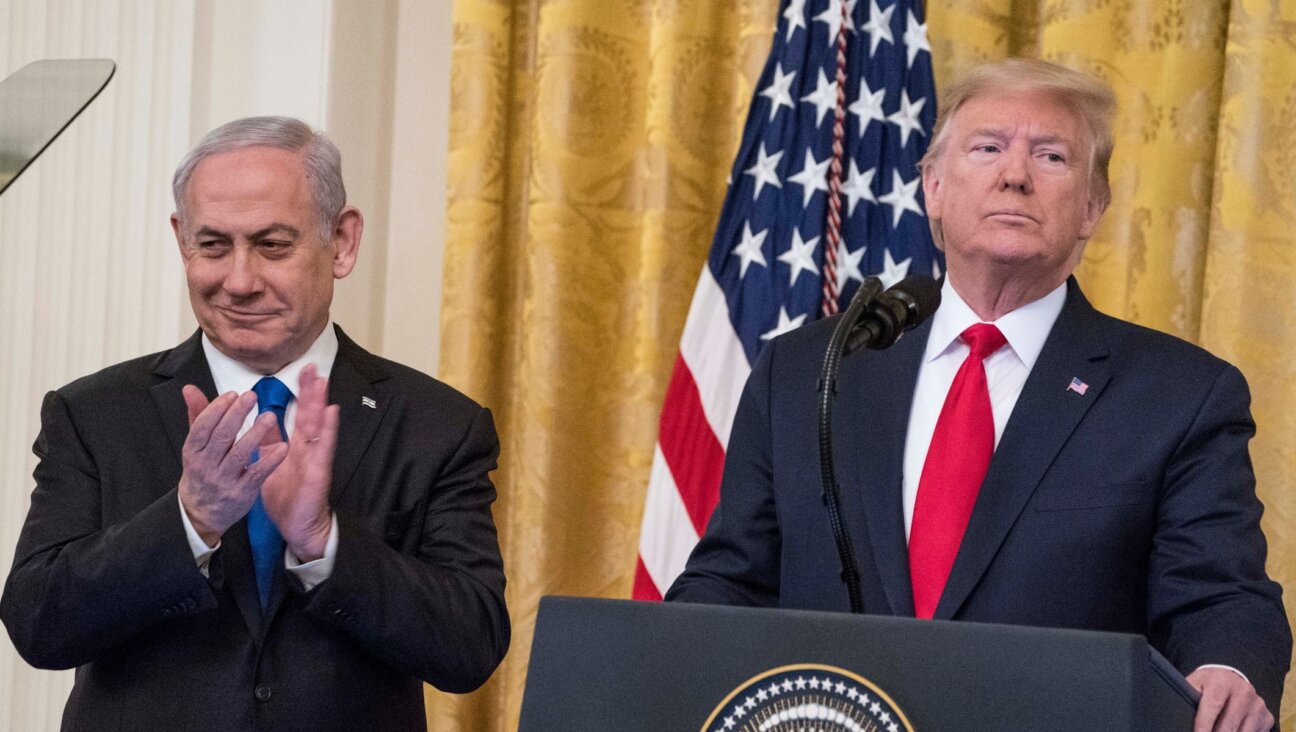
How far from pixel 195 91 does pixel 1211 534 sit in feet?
10.5

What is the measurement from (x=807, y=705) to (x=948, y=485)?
0.97 meters

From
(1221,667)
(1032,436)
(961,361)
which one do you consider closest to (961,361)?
(961,361)

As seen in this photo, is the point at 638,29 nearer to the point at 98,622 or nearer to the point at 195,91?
the point at 195,91

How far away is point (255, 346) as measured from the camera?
7.62 ft

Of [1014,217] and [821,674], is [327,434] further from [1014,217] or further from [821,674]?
[1014,217]

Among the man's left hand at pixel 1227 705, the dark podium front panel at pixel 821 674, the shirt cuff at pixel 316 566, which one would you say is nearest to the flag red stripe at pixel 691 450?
the shirt cuff at pixel 316 566

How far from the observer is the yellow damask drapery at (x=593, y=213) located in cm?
425

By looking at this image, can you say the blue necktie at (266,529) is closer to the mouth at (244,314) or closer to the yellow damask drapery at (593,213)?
the mouth at (244,314)

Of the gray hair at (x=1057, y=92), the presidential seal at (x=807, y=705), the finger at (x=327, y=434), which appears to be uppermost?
the gray hair at (x=1057, y=92)

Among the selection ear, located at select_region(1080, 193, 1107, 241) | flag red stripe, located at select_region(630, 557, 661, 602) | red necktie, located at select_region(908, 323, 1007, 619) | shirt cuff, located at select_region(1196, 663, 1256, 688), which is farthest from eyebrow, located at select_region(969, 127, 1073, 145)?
flag red stripe, located at select_region(630, 557, 661, 602)

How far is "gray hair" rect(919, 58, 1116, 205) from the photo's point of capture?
8.28 ft

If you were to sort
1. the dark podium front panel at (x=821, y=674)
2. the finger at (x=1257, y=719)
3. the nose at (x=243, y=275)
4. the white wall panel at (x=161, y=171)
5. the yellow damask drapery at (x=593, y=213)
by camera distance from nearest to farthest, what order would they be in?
the dark podium front panel at (x=821, y=674), the finger at (x=1257, y=719), the nose at (x=243, y=275), the white wall panel at (x=161, y=171), the yellow damask drapery at (x=593, y=213)

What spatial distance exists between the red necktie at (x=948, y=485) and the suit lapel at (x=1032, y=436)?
33 millimetres

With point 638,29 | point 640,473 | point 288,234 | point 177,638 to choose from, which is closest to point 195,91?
point 638,29
